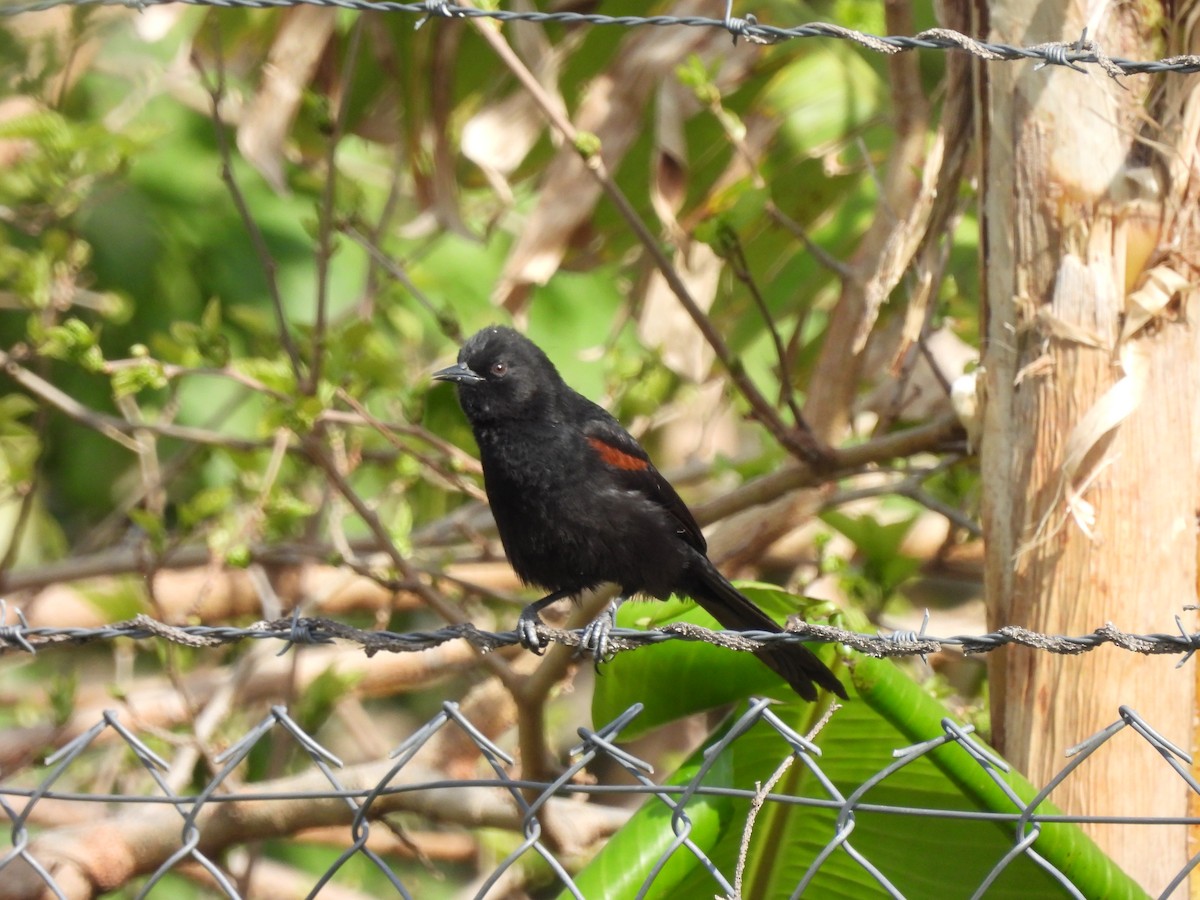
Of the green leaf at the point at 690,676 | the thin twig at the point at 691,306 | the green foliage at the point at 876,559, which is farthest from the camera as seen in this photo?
the green foliage at the point at 876,559

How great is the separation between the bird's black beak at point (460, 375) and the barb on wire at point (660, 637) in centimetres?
131

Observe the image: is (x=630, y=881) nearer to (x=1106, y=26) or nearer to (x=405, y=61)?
(x=1106, y=26)

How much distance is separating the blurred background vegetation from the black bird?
18 centimetres

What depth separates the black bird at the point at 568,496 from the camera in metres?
3.63

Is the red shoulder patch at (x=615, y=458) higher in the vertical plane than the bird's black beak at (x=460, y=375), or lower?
lower

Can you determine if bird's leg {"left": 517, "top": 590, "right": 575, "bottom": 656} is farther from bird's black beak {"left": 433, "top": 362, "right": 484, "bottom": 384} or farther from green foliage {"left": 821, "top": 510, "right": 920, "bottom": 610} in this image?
green foliage {"left": 821, "top": 510, "right": 920, "bottom": 610}

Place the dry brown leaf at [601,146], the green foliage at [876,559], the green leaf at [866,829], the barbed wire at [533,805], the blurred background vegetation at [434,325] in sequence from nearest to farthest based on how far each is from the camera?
the barbed wire at [533,805] → the green leaf at [866,829] → the blurred background vegetation at [434,325] → the green foliage at [876,559] → the dry brown leaf at [601,146]

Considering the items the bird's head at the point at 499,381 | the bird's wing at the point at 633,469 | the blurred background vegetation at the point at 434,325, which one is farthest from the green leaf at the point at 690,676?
the bird's head at the point at 499,381

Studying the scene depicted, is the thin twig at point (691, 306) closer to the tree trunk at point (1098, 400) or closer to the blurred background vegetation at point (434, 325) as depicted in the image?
the blurred background vegetation at point (434, 325)

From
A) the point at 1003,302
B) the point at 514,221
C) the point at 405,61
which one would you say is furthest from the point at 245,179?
the point at 1003,302

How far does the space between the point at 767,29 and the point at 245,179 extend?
5619 millimetres

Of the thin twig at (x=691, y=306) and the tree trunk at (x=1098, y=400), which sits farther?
the thin twig at (x=691, y=306)

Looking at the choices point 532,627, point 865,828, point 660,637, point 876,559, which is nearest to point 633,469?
point 532,627

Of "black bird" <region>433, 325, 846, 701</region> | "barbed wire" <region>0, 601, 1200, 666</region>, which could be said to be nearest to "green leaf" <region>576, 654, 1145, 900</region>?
"barbed wire" <region>0, 601, 1200, 666</region>
